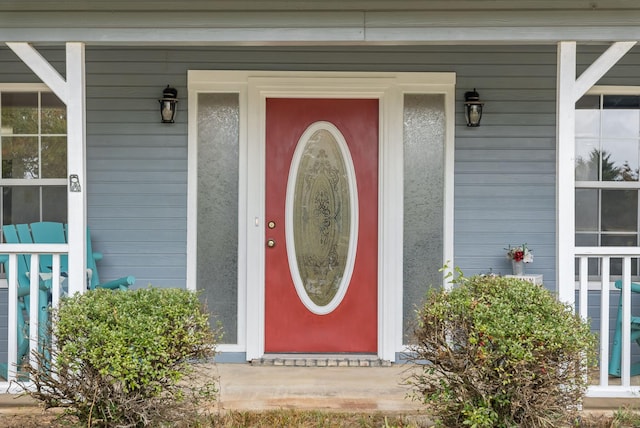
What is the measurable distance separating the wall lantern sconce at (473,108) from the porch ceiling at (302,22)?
1115 mm

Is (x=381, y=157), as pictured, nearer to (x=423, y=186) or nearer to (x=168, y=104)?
(x=423, y=186)

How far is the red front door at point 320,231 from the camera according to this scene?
437 cm

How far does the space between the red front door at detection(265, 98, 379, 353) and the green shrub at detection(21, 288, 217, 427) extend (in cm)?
153

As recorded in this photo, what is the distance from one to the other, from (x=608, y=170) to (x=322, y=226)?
215cm

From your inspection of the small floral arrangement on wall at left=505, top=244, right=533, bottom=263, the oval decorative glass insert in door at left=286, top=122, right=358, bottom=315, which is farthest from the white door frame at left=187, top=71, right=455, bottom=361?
the small floral arrangement on wall at left=505, top=244, right=533, bottom=263

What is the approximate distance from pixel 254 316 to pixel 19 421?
1654 mm

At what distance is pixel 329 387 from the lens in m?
3.74

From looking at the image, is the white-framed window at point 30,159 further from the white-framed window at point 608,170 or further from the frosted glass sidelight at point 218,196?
the white-framed window at point 608,170

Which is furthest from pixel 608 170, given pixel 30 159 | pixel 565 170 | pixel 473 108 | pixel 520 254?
pixel 30 159

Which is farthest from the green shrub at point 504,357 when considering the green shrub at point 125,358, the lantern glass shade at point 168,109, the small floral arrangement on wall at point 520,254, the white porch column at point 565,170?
the lantern glass shade at point 168,109

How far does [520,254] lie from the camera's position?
165 inches

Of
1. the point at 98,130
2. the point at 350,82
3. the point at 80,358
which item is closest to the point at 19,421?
the point at 80,358

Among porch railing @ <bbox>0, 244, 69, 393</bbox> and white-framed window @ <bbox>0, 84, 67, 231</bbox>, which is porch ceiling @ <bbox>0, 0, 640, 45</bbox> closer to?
porch railing @ <bbox>0, 244, 69, 393</bbox>

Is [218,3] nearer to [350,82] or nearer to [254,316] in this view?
[350,82]
